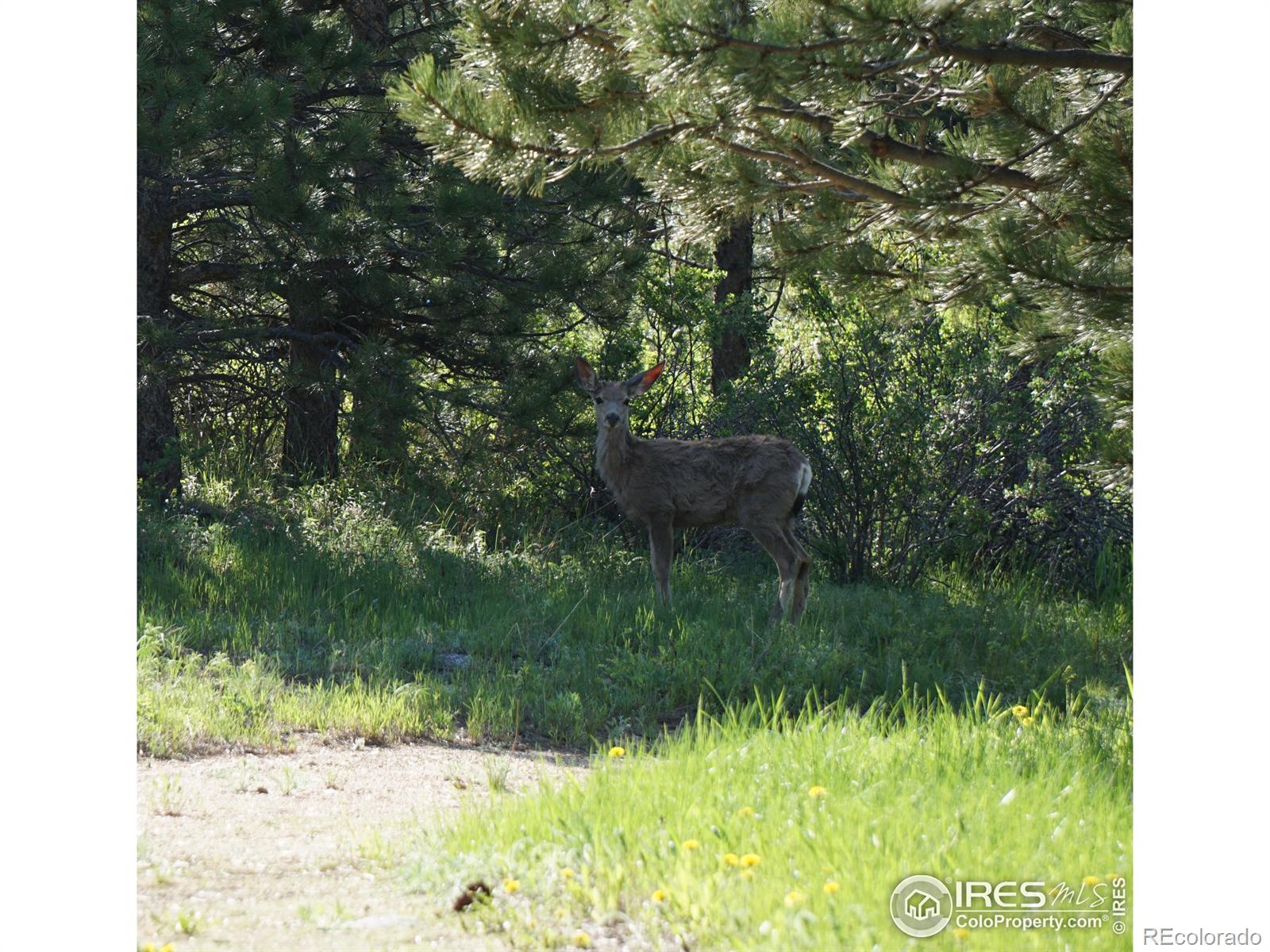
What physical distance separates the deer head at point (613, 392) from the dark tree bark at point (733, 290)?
2.32m

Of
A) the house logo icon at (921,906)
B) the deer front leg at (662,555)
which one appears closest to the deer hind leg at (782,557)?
the deer front leg at (662,555)

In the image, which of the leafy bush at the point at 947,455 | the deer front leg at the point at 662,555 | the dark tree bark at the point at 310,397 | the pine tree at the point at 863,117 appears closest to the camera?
the pine tree at the point at 863,117

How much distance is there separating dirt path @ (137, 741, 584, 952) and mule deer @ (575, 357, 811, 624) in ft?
11.6

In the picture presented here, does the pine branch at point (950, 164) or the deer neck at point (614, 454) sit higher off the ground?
the pine branch at point (950, 164)

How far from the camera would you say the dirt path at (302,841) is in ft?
11.3

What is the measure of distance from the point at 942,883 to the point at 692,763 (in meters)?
1.34

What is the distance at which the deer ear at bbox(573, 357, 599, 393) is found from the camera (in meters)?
9.09

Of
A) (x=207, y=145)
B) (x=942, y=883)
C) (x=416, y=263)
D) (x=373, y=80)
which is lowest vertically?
(x=942, y=883)

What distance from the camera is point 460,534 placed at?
35.2 ft

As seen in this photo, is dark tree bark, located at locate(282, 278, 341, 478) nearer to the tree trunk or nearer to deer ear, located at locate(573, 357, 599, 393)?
the tree trunk

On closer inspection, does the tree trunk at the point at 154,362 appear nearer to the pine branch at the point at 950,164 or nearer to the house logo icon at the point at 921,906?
the pine branch at the point at 950,164

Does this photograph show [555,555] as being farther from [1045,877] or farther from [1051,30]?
[1045,877]

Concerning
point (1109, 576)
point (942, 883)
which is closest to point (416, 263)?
point (1109, 576)

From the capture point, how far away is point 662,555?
9039mm
